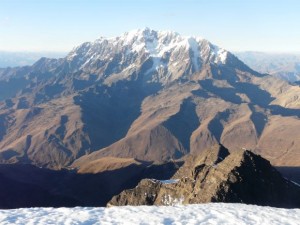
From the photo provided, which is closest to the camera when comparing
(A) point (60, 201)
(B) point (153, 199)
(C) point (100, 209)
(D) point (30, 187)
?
(C) point (100, 209)

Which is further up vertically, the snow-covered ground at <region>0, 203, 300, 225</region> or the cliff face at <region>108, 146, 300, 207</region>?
the snow-covered ground at <region>0, 203, 300, 225</region>

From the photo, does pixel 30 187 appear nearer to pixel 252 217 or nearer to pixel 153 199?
pixel 153 199

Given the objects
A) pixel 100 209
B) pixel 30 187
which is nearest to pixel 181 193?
pixel 100 209

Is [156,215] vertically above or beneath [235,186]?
above

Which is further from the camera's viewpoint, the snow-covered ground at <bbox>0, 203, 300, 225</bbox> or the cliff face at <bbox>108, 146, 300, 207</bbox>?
the cliff face at <bbox>108, 146, 300, 207</bbox>
